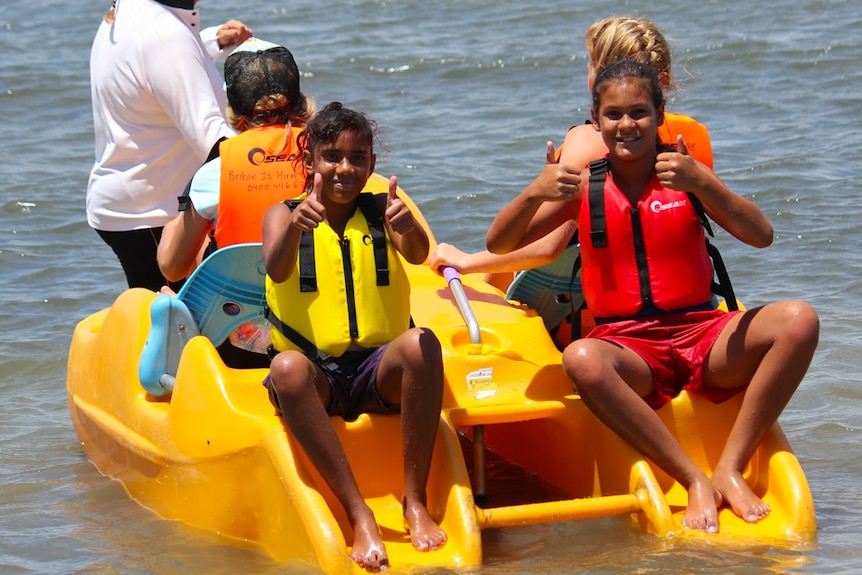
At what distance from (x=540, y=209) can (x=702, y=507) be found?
3.16 ft

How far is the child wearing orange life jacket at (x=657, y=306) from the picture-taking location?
354 centimetres

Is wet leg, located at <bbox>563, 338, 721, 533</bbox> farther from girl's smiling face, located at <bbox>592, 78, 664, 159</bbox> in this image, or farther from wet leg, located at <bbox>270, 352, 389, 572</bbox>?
wet leg, located at <bbox>270, 352, 389, 572</bbox>

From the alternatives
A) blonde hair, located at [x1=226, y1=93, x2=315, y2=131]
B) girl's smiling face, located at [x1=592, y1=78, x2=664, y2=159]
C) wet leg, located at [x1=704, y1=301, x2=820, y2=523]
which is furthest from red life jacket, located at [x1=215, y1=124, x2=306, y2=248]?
wet leg, located at [x1=704, y1=301, x2=820, y2=523]

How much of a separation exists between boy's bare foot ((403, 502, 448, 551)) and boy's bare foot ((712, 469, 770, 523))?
769 mm

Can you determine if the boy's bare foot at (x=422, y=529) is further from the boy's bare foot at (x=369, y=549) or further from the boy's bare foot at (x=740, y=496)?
the boy's bare foot at (x=740, y=496)

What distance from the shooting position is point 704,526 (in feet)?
11.2

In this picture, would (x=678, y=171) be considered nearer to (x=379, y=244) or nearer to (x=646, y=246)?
(x=646, y=246)

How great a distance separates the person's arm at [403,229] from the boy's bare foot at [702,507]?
971 millimetres

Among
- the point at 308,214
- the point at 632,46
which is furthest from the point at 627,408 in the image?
the point at 632,46

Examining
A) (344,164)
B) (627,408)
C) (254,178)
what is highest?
(344,164)

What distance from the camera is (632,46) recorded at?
4043 mm

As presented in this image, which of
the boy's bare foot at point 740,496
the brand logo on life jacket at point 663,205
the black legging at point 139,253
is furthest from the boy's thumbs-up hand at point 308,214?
the black legging at point 139,253

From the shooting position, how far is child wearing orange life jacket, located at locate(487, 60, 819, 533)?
11.6ft

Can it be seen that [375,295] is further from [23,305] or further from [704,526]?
[23,305]
